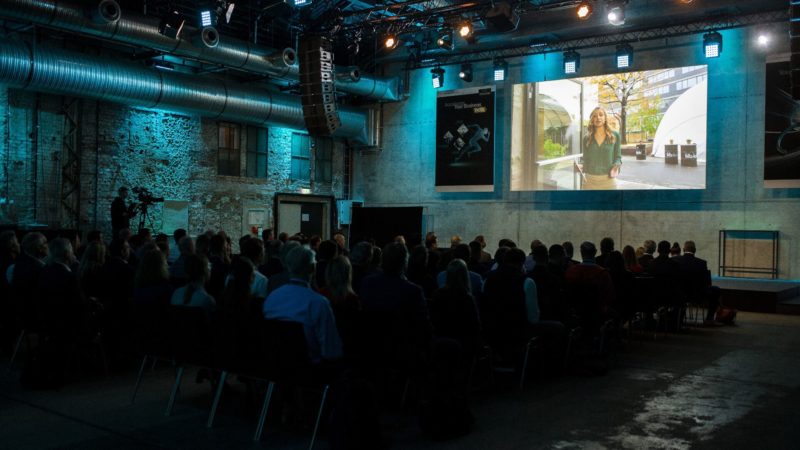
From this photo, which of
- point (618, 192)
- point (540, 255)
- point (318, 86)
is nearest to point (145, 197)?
point (318, 86)

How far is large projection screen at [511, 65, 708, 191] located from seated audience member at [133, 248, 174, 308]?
37.5 feet

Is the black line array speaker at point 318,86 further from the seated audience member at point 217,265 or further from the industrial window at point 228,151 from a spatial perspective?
the industrial window at point 228,151

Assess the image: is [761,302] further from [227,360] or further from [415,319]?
[227,360]

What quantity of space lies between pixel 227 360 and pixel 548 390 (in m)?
2.72

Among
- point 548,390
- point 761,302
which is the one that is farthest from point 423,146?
point 548,390

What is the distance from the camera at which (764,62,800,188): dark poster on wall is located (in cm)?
1280

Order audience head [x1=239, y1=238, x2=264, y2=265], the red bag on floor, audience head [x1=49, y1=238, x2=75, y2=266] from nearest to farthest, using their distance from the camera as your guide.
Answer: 1. audience head [x1=239, y1=238, x2=264, y2=265]
2. audience head [x1=49, y1=238, x2=75, y2=266]
3. the red bag on floor

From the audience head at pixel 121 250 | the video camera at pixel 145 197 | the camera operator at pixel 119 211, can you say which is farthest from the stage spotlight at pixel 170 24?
the audience head at pixel 121 250

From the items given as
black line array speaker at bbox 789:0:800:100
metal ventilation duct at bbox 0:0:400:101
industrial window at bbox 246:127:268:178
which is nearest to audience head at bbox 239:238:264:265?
black line array speaker at bbox 789:0:800:100

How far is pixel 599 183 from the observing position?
15.0 m

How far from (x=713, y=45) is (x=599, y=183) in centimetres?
358

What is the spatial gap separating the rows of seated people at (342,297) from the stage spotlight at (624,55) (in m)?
7.72

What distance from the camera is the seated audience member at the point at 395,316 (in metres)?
4.28

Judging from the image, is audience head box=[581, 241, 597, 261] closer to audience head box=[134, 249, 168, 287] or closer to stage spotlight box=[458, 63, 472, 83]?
audience head box=[134, 249, 168, 287]
